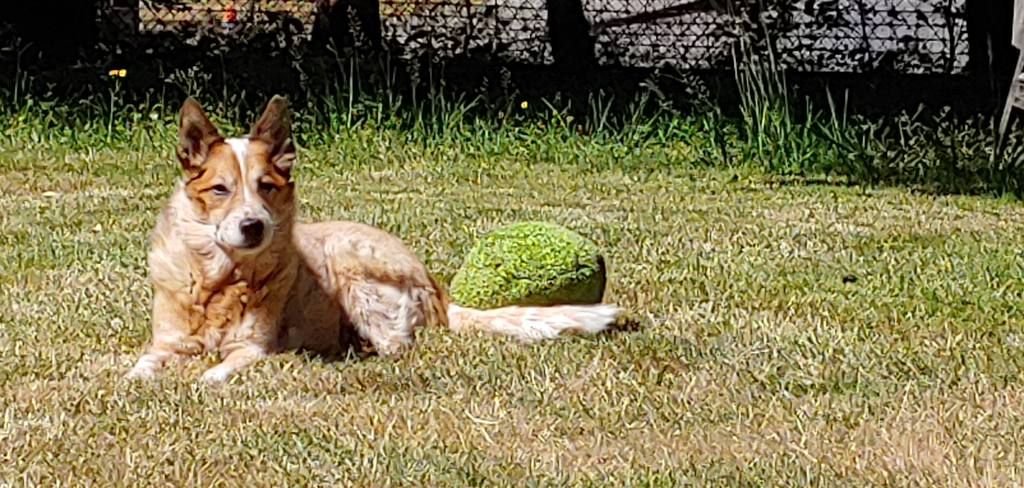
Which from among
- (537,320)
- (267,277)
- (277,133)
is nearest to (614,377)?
(537,320)

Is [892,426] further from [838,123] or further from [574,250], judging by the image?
[838,123]

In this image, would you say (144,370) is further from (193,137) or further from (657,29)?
(657,29)

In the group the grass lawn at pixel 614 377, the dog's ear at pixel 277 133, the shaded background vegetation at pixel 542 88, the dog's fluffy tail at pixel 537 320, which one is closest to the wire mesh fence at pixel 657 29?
the shaded background vegetation at pixel 542 88

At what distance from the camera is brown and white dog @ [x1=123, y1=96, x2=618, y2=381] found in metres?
3.93

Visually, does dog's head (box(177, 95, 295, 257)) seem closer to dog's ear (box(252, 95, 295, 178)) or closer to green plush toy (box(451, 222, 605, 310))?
dog's ear (box(252, 95, 295, 178))

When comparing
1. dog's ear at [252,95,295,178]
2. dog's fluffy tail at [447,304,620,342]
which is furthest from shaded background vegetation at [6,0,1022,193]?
dog's ear at [252,95,295,178]

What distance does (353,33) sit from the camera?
10883 millimetres

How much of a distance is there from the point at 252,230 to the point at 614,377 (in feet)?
3.67

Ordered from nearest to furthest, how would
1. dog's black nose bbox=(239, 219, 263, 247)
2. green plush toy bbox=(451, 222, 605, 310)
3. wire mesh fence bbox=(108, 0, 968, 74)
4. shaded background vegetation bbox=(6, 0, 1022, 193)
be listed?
1. dog's black nose bbox=(239, 219, 263, 247)
2. green plush toy bbox=(451, 222, 605, 310)
3. shaded background vegetation bbox=(6, 0, 1022, 193)
4. wire mesh fence bbox=(108, 0, 968, 74)

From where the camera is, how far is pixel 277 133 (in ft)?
13.2

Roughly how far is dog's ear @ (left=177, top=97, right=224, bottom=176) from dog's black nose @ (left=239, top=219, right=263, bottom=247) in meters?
0.24

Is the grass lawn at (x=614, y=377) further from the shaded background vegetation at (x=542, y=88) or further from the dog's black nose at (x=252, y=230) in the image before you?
the shaded background vegetation at (x=542, y=88)

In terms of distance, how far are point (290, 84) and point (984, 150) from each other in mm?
4709

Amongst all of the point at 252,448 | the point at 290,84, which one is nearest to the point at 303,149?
the point at 290,84
